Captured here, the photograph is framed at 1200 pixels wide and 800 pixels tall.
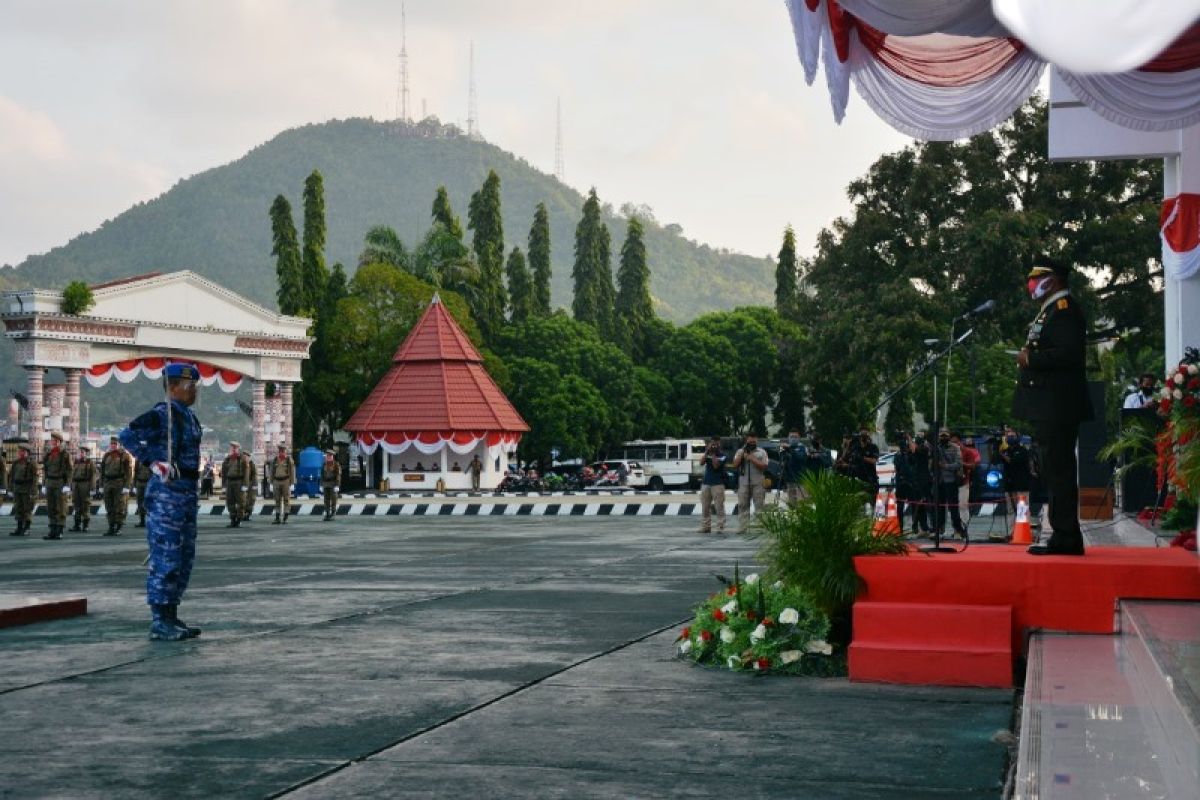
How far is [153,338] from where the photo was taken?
52844 mm

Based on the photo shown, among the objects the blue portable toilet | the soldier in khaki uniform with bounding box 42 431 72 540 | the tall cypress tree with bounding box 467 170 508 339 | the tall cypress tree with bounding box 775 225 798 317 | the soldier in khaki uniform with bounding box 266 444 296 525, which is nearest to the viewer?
the soldier in khaki uniform with bounding box 42 431 72 540

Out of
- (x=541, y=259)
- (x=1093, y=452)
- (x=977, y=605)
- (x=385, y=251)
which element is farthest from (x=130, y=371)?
(x=977, y=605)

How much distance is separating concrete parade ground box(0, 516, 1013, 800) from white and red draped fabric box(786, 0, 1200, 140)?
3452 mm

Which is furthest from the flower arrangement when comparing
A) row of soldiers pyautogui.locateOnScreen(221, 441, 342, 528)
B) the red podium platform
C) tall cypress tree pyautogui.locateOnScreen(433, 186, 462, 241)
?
tall cypress tree pyautogui.locateOnScreen(433, 186, 462, 241)

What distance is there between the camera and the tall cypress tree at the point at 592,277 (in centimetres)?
8912

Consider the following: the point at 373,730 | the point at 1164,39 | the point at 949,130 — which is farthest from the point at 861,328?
the point at 1164,39

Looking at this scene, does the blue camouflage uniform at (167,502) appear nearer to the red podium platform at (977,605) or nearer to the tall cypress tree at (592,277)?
the red podium platform at (977,605)

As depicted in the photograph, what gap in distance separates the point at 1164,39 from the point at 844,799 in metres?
3.50

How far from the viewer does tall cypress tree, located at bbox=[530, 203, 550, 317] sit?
86.9 metres

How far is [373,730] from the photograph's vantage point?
22.7 ft

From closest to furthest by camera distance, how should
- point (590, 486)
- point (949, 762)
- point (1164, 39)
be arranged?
point (1164, 39) → point (949, 762) → point (590, 486)

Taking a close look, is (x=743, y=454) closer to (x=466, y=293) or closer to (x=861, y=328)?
(x=861, y=328)

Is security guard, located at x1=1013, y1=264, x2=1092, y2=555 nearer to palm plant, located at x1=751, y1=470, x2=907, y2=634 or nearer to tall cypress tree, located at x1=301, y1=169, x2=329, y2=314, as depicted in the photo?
palm plant, located at x1=751, y1=470, x2=907, y2=634

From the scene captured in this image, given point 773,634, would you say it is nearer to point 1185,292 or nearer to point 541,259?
point 1185,292
